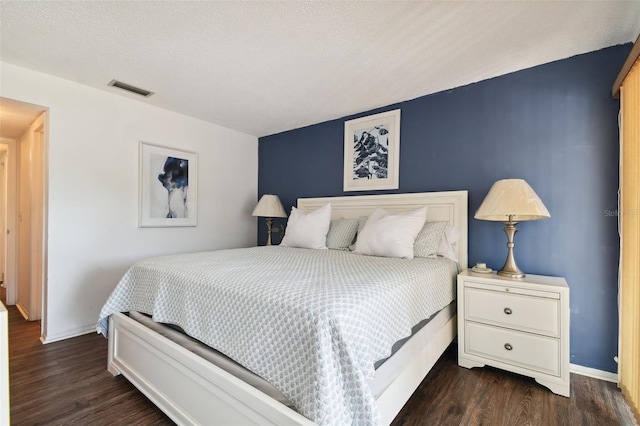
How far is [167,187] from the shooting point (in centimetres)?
330

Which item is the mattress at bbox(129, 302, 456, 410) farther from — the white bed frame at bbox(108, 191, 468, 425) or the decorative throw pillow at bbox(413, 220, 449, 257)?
the decorative throw pillow at bbox(413, 220, 449, 257)

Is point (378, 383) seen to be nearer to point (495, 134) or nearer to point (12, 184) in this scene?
point (495, 134)

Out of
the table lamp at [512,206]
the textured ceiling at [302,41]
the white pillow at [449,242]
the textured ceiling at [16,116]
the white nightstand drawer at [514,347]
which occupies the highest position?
the textured ceiling at [302,41]

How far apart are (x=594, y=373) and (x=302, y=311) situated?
7.49 feet

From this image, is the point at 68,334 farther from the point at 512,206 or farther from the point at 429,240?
the point at 512,206

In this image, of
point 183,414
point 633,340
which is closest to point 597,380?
point 633,340

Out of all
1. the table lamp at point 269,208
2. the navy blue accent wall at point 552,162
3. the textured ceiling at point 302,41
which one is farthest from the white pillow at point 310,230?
the textured ceiling at point 302,41

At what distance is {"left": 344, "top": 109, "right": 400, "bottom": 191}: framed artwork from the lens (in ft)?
9.89

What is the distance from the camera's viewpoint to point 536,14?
5.45 ft

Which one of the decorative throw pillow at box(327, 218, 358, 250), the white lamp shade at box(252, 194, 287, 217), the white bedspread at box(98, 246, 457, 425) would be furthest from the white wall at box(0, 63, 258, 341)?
the decorative throw pillow at box(327, 218, 358, 250)

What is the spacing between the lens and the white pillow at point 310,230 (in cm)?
293

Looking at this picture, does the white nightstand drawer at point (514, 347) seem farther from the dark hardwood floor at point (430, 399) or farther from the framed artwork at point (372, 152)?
the framed artwork at point (372, 152)

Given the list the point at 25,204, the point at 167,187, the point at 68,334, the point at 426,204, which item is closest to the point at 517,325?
the point at 426,204

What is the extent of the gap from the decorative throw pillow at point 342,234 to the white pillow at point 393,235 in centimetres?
36
